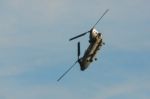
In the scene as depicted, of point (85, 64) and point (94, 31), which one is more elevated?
point (94, 31)

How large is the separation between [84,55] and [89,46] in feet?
15.4

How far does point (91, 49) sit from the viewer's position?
115 meters

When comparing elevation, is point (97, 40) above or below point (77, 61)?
above

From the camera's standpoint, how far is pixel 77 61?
4643 inches

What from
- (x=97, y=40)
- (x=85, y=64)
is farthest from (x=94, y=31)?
(x=85, y=64)

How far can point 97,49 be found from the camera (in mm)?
115312

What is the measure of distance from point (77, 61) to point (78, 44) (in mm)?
6785

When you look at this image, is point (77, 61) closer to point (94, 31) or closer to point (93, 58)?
point (93, 58)

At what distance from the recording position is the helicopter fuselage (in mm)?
115188

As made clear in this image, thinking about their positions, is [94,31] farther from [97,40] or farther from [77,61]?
[77,61]

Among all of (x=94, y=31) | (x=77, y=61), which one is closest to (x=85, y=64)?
(x=77, y=61)

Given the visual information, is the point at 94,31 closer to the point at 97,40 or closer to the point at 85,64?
the point at 97,40

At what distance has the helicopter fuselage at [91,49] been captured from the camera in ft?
378

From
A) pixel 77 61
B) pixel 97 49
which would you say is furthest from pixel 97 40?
pixel 77 61
